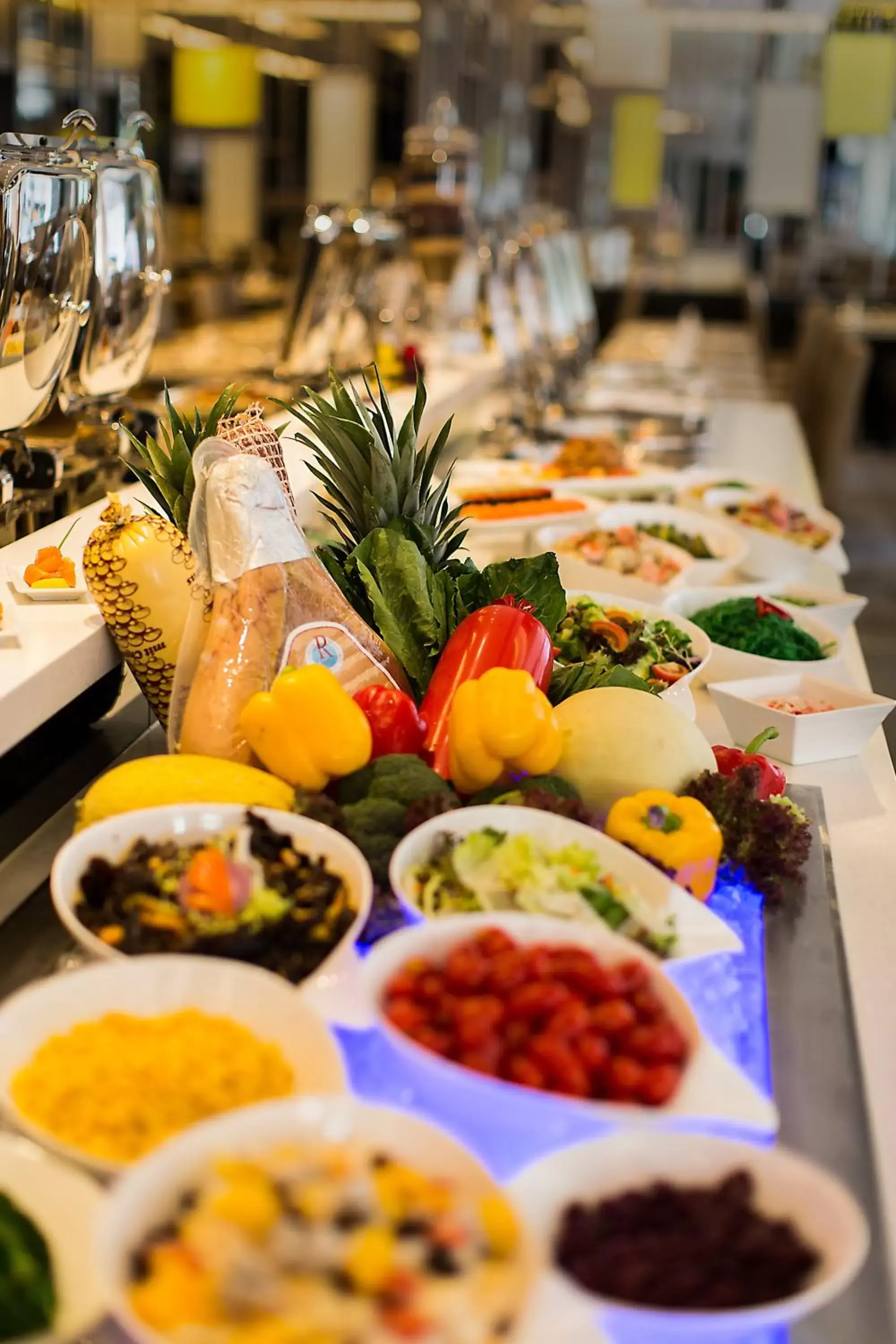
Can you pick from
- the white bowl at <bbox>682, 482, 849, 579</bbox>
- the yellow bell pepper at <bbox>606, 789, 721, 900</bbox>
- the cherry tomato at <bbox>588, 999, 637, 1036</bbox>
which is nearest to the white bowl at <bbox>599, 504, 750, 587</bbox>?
the white bowl at <bbox>682, 482, 849, 579</bbox>

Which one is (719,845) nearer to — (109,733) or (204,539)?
(204,539)

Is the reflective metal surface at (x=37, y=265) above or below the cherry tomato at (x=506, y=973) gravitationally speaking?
above

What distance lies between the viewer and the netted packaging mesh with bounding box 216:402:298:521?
1433mm

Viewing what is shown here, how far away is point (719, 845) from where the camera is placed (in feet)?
4.18

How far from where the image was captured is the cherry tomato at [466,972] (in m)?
0.98

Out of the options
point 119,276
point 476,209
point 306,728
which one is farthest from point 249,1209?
point 476,209

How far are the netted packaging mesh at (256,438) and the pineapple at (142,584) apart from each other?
0.12m

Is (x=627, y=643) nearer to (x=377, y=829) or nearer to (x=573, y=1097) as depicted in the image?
(x=377, y=829)

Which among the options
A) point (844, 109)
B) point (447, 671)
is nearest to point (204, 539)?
point (447, 671)

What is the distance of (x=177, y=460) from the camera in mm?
1596

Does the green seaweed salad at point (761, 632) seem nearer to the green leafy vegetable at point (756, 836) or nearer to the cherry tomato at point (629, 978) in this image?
the green leafy vegetable at point (756, 836)

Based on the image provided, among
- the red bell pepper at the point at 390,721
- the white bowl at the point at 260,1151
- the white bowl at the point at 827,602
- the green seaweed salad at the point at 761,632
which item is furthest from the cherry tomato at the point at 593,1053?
the white bowl at the point at 827,602

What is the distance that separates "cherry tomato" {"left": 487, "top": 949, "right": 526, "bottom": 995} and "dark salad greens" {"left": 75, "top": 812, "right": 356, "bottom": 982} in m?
0.15

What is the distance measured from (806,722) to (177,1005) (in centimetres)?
94
